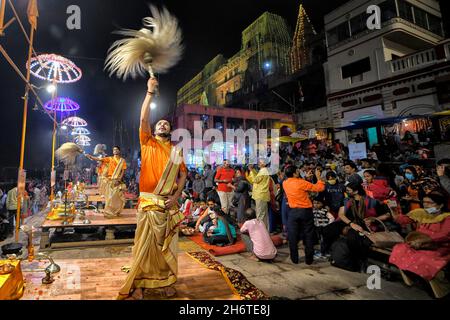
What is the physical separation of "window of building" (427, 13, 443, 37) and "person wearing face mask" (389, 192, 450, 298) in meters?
19.6

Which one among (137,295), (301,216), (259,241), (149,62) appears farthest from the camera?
(259,241)

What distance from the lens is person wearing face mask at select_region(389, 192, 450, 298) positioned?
11.8 feet

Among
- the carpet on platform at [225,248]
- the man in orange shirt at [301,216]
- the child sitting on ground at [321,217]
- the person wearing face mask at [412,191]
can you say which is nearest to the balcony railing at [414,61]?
the person wearing face mask at [412,191]

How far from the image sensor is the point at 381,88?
600 inches

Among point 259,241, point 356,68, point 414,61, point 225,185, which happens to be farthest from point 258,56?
point 259,241

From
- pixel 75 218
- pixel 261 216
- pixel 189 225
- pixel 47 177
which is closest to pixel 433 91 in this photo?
pixel 261 216

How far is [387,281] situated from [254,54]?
136 ft

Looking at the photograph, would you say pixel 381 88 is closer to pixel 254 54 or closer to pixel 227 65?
pixel 254 54

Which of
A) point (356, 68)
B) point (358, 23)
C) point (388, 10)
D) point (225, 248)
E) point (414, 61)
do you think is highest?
point (358, 23)

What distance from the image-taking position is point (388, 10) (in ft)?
50.0

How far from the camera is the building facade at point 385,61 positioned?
43.4 ft

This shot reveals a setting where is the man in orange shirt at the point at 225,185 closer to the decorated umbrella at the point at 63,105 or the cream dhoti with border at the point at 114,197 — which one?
the cream dhoti with border at the point at 114,197

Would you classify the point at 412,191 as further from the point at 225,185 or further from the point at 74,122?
the point at 74,122

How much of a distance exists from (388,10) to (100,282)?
20271 mm
